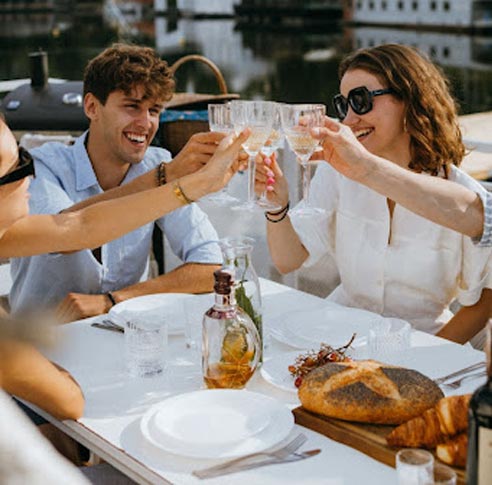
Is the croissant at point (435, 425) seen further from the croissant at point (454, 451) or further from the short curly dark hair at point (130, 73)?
the short curly dark hair at point (130, 73)

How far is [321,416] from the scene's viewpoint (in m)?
1.60

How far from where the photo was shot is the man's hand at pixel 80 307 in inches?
95.0

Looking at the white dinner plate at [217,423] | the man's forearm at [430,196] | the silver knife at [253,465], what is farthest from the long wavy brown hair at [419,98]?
the silver knife at [253,465]

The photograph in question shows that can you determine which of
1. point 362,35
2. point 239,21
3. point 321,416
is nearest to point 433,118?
point 321,416

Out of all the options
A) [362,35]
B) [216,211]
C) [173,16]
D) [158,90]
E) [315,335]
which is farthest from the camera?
[173,16]

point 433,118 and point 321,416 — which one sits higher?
point 433,118

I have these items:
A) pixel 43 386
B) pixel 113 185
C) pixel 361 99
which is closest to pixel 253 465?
pixel 43 386

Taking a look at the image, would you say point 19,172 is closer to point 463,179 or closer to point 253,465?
point 253,465

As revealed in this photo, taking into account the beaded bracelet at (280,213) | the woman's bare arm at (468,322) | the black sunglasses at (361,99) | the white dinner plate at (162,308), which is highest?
the black sunglasses at (361,99)

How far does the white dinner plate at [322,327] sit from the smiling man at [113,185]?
0.49 m

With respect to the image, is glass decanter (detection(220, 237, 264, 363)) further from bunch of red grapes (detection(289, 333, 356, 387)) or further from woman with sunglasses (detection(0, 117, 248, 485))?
woman with sunglasses (detection(0, 117, 248, 485))

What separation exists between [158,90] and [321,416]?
1593mm

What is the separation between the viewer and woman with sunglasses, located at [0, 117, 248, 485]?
1.54 metres

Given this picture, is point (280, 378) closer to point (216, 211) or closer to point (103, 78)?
point (103, 78)
